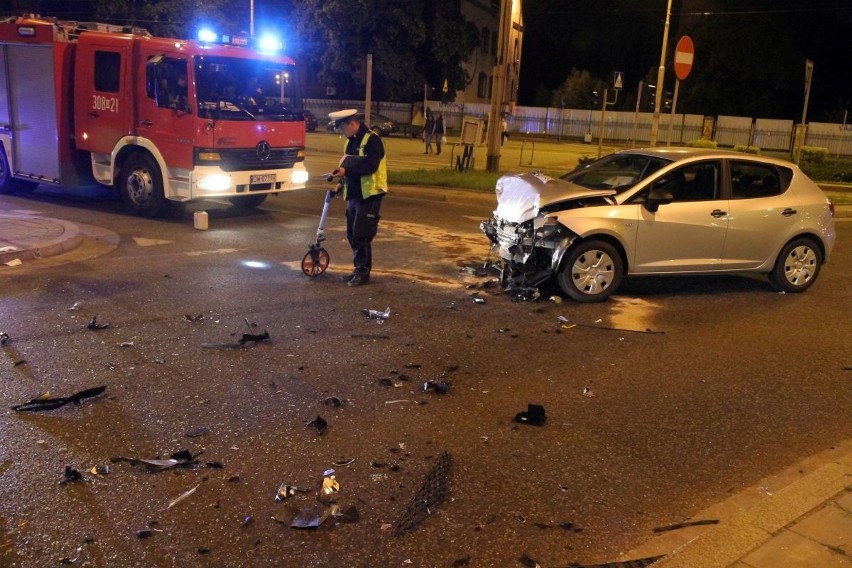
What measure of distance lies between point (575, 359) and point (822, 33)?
180ft

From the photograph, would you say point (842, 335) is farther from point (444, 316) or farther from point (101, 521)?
point (101, 521)

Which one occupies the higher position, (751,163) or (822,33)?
(822,33)

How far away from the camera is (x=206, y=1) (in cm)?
4706

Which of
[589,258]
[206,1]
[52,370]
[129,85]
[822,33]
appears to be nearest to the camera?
[52,370]

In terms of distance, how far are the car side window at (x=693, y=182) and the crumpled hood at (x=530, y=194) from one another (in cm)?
72

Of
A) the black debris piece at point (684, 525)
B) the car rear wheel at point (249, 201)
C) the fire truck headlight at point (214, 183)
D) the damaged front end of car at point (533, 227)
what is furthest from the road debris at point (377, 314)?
the car rear wheel at point (249, 201)

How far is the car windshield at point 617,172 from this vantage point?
854 cm

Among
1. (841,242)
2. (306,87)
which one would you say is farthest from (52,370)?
(306,87)

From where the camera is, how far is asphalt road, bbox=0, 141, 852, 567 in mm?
3756

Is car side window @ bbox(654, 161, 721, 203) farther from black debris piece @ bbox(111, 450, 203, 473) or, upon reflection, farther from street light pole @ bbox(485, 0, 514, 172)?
street light pole @ bbox(485, 0, 514, 172)

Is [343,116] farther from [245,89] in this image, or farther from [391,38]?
[391,38]

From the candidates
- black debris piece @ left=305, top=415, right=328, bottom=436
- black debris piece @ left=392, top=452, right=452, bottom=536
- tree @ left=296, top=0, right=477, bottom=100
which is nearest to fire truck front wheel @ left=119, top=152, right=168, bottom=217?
black debris piece @ left=305, top=415, right=328, bottom=436

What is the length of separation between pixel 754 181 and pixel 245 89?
7.71 m

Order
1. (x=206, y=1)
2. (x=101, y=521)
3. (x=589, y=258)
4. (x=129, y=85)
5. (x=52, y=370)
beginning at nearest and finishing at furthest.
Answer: (x=101, y=521) → (x=52, y=370) → (x=589, y=258) → (x=129, y=85) → (x=206, y=1)
